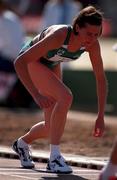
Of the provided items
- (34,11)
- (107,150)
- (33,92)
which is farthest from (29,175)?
(34,11)

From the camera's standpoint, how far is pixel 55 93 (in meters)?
8.95

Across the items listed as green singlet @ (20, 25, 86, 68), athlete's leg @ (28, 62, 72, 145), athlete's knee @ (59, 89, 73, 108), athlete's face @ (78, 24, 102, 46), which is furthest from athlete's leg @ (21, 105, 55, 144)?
athlete's face @ (78, 24, 102, 46)

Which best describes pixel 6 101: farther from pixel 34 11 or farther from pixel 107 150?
pixel 34 11

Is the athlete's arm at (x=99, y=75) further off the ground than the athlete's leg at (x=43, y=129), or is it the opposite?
the athlete's arm at (x=99, y=75)

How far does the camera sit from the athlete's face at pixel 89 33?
856 centimetres

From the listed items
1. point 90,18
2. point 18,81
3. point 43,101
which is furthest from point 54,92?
point 18,81

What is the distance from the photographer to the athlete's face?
8562 mm

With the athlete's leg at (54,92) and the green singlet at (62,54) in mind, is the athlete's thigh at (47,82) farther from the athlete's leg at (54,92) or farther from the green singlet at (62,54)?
the green singlet at (62,54)

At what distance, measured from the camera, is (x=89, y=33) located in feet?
28.1

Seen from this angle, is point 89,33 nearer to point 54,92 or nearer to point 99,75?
point 99,75

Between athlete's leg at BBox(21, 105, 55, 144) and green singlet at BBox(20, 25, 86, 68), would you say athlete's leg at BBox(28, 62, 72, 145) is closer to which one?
green singlet at BBox(20, 25, 86, 68)

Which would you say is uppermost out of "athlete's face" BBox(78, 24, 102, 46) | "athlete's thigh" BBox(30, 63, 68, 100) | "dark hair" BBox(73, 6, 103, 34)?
"dark hair" BBox(73, 6, 103, 34)

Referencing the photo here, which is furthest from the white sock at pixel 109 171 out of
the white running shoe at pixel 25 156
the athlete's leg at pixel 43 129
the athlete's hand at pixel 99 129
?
the white running shoe at pixel 25 156

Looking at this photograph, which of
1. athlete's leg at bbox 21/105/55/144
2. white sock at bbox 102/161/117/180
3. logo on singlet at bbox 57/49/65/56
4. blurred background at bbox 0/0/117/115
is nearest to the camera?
white sock at bbox 102/161/117/180
